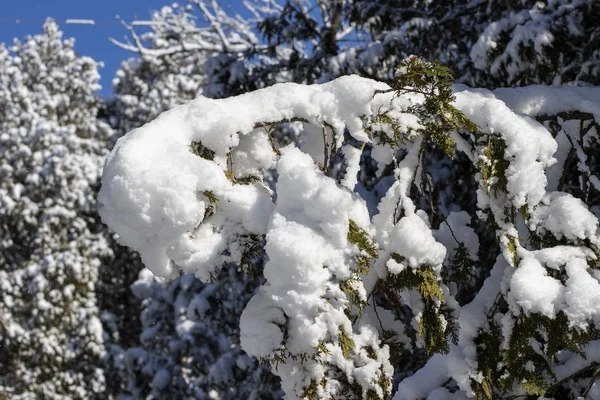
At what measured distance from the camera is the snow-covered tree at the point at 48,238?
498 inches

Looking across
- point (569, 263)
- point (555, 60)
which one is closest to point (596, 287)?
point (569, 263)

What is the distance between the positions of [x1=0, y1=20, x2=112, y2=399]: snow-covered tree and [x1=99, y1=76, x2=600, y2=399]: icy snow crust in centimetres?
1243

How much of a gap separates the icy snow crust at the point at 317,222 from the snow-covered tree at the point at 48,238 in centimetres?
1243

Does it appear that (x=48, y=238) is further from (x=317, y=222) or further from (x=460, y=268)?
(x=317, y=222)

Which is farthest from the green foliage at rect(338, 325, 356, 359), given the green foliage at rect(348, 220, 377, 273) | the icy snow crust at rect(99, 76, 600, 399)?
the green foliage at rect(348, 220, 377, 273)

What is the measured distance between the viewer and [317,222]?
1.47 metres

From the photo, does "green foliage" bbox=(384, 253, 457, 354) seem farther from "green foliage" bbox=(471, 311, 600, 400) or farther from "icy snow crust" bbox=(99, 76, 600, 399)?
"green foliage" bbox=(471, 311, 600, 400)

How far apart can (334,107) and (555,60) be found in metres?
2.38

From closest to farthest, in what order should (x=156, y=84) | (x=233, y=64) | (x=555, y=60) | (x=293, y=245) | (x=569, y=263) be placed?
(x=293, y=245) < (x=569, y=263) < (x=555, y=60) < (x=233, y=64) < (x=156, y=84)

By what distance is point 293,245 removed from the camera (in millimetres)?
1380

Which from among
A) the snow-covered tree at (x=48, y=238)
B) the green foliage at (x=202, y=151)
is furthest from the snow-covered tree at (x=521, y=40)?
the snow-covered tree at (x=48, y=238)

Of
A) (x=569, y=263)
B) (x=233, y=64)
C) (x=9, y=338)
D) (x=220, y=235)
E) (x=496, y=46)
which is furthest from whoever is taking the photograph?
(x=9, y=338)

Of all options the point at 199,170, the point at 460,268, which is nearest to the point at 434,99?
the point at 460,268

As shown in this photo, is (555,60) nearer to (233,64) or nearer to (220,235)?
(220,235)
